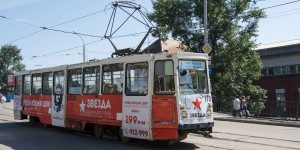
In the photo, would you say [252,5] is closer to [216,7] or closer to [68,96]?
[216,7]

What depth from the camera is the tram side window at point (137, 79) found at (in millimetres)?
11977

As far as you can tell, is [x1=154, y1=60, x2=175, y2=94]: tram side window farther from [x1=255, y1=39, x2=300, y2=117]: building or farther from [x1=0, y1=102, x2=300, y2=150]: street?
[x1=255, y1=39, x2=300, y2=117]: building

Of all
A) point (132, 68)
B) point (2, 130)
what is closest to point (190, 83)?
point (132, 68)

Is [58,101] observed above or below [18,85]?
below

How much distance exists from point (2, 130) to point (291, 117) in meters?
14.9

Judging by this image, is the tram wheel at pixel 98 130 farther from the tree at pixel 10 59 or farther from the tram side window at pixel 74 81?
the tree at pixel 10 59

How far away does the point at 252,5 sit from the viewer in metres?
33.8

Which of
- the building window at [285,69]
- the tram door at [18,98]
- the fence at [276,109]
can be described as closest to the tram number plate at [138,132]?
the tram door at [18,98]

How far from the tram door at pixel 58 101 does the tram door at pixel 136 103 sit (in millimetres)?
4569

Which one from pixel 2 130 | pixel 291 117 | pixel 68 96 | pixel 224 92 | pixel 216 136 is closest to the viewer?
pixel 216 136

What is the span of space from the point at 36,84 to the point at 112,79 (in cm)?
703

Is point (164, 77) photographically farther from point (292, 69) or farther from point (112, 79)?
point (292, 69)

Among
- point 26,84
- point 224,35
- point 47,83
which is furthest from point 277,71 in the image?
point 47,83

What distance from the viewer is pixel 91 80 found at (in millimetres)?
14609
